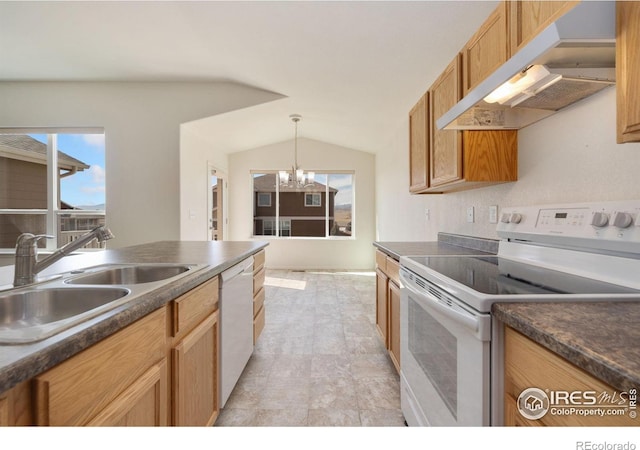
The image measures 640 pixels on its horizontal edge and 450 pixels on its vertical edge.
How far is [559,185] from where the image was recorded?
4.79 ft

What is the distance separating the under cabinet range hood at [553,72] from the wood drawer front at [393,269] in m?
0.86

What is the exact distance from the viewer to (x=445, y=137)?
1.95 m

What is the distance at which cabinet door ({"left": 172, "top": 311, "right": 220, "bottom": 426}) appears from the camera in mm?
1107

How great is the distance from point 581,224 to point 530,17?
0.86 m

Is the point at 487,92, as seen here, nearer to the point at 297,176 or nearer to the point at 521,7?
the point at 521,7

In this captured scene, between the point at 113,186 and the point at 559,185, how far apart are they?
4469 mm

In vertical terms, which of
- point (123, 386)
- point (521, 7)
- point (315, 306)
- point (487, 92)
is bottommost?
point (315, 306)

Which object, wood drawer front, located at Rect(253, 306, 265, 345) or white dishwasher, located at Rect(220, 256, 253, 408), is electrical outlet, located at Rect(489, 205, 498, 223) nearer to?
white dishwasher, located at Rect(220, 256, 253, 408)

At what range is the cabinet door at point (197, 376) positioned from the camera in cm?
111

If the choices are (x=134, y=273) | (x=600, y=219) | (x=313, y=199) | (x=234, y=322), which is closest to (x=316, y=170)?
(x=313, y=199)

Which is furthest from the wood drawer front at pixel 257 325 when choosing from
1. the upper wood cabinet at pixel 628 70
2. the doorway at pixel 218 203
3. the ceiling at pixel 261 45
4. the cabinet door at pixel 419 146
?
the doorway at pixel 218 203

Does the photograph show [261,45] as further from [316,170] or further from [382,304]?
[316,170]

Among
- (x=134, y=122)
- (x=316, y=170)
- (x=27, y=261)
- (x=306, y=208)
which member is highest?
(x=134, y=122)

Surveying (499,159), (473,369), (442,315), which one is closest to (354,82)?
(499,159)
